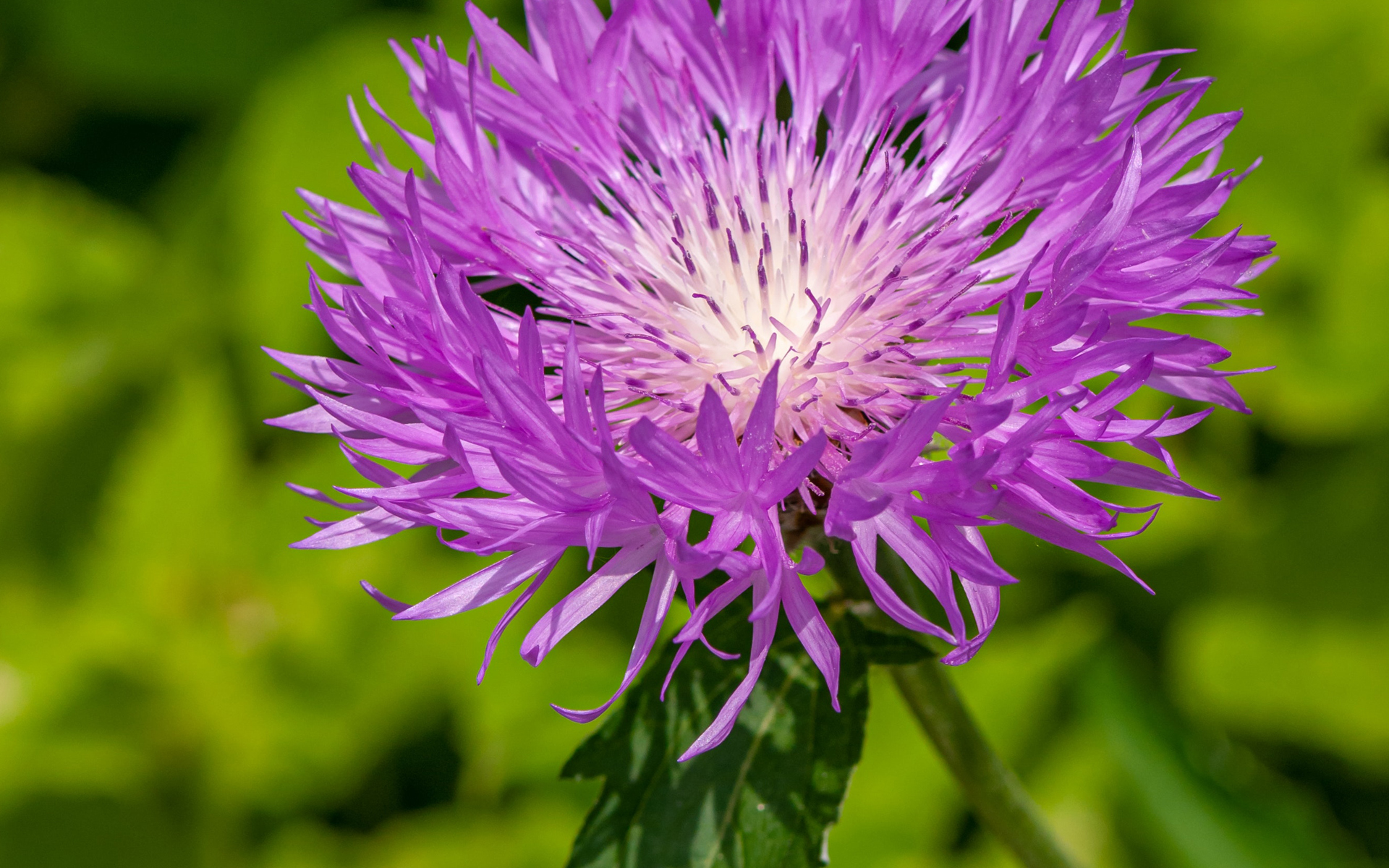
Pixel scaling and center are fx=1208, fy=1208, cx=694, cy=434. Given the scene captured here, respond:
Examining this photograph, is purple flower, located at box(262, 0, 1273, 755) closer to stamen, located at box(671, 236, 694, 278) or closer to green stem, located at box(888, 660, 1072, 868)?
stamen, located at box(671, 236, 694, 278)

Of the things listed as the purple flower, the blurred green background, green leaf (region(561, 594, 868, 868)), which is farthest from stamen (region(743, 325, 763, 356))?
the blurred green background

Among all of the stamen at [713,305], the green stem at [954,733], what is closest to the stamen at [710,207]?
the stamen at [713,305]

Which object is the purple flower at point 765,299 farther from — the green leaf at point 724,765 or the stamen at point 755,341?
the green leaf at point 724,765

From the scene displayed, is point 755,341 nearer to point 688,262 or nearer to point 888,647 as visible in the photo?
point 688,262

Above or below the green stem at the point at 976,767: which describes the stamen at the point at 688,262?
above

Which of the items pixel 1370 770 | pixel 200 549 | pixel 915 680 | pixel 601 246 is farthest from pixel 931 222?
pixel 200 549

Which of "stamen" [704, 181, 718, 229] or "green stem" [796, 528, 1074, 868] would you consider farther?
"stamen" [704, 181, 718, 229]

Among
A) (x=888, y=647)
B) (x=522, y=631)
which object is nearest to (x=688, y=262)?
(x=888, y=647)
